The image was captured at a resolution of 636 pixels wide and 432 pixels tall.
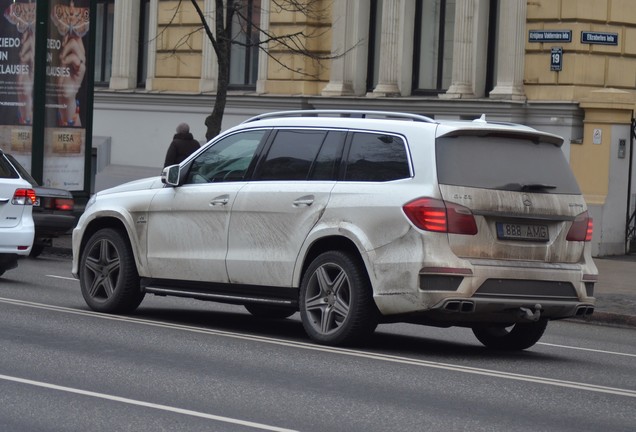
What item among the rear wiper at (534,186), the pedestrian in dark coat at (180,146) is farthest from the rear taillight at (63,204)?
the rear wiper at (534,186)

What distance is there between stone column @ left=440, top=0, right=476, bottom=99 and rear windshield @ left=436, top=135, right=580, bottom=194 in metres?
14.2

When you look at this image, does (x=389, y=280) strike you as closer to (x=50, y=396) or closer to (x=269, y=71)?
(x=50, y=396)

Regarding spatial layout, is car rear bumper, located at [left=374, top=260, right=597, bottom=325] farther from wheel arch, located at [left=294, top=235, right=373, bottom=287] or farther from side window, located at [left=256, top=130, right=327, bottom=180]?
side window, located at [left=256, top=130, right=327, bottom=180]

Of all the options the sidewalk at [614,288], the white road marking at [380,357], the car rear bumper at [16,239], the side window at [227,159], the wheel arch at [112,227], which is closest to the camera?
the white road marking at [380,357]

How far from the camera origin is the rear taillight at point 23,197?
16781mm

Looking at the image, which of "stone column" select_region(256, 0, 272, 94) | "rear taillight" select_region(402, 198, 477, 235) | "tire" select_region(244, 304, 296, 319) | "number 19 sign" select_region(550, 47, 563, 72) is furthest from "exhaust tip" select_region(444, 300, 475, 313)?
"stone column" select_region(256, 0, 272, 94)

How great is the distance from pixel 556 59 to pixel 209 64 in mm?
8986

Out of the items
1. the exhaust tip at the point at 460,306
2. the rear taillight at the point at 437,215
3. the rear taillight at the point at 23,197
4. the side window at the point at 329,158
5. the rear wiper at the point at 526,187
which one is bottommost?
the exhaust tip at the point at 460,306

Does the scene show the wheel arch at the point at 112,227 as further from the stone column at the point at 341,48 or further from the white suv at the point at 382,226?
the stone column at the point at 341,48

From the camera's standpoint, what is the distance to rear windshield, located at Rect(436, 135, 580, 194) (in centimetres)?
1098

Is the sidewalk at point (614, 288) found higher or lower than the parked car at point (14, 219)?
lower

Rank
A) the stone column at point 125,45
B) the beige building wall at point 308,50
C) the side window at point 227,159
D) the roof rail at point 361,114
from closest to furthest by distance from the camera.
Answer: the roof rail at point 361,114 → the side window at point 227,159 → the beige building wall at point 308,50 → the stone column at point 125,45

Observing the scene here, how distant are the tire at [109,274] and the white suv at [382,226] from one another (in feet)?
1.34

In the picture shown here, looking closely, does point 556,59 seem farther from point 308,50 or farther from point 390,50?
point 308,50
